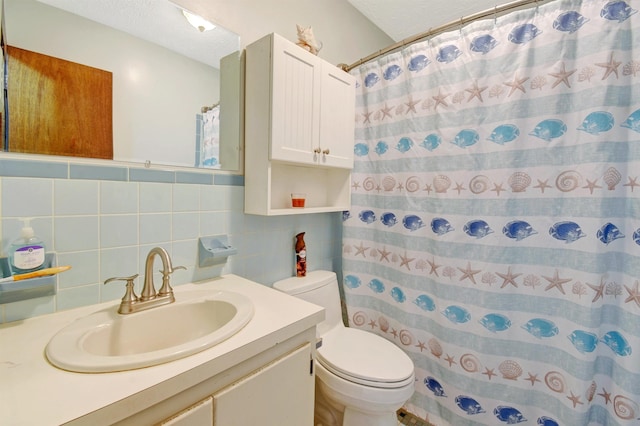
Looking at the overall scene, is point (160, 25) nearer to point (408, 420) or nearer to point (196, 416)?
point (196, 416)

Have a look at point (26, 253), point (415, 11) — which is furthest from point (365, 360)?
point (415, 11)

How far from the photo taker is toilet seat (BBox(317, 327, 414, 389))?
108cm

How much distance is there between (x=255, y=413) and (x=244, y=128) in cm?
105

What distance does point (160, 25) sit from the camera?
97 centimetres

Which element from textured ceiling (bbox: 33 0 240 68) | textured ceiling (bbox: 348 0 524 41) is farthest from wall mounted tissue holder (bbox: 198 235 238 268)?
textured ceiling (bbox: 348 0 524 41)

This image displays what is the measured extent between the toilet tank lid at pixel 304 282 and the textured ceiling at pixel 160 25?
1012 mm

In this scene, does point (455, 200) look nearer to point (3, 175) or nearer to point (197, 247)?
point (197, 247)

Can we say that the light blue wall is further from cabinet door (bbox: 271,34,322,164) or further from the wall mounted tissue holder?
cabinet door (bbox: 271,34,322,164)

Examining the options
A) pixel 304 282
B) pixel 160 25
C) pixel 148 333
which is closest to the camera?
pixel 148 333

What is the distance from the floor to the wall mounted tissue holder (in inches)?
49.4

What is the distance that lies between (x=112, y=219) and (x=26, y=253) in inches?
8.5

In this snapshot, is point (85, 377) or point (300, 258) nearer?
point (85, 377)

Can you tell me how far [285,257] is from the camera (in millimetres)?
1430

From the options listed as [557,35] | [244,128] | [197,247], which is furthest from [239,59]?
[557,35]
